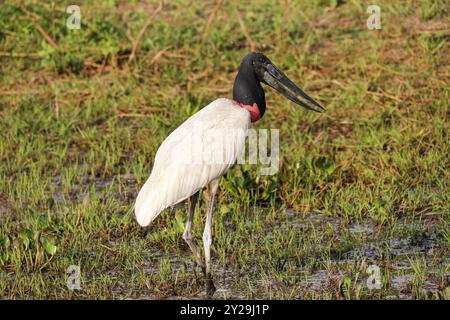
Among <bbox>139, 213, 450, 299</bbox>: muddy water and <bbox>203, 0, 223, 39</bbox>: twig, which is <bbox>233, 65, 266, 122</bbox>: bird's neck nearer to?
<bbox>139, 213, 450, 299</bbox>: muddy water

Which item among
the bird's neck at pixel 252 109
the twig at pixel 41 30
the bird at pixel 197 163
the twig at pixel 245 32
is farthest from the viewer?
the twig at pixel 41 30

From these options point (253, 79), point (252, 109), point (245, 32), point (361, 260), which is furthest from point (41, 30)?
point (361, 260)

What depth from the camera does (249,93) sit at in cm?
622

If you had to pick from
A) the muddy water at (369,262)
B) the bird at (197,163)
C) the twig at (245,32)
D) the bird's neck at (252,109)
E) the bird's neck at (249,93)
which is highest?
the twig at (245,32)

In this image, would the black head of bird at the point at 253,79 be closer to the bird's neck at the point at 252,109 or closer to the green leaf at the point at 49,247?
the bird's neck at the point at 252,109

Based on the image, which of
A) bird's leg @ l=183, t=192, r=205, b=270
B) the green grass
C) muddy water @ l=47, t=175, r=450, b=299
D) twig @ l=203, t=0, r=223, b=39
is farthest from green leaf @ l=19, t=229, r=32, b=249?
twig @ l=203, t=0, r=223, b=39

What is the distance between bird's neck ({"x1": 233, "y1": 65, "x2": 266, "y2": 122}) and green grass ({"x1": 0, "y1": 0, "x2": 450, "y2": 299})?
0.69 m

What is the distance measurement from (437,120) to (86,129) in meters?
2.49

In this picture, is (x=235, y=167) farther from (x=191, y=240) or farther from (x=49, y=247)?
(x=49, y=247)

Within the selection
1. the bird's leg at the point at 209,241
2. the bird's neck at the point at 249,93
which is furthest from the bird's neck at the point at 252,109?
the bird's leg at the point at 209,241

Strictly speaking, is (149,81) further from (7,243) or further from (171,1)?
(7,243)

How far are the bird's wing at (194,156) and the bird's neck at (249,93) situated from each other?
235 millimetres

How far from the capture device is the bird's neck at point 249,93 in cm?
620
